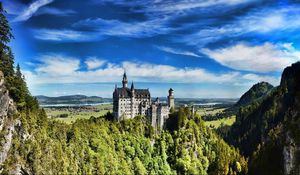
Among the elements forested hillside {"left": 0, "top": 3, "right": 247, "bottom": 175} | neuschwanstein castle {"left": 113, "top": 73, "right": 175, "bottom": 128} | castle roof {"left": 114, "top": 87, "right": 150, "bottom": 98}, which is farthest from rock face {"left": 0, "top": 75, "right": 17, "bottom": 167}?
castle roof {"left": 114, "top": 87, "right": 150, "bottom": 98}

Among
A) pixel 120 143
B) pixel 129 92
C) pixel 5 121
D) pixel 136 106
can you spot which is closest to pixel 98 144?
pixel 120 143

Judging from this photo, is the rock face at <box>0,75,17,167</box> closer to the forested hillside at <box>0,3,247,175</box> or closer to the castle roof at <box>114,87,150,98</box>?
the forested hillside at <box>0,3,247,175</box>

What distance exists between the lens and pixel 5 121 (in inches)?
2923

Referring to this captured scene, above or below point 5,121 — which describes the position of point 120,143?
below

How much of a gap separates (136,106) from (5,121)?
76.3m

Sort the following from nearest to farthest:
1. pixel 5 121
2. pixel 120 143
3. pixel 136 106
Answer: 1. pixel 5 121
2. pixel 120 143
3. pixel 136 106

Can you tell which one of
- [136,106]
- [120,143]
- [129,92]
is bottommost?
[120,143]

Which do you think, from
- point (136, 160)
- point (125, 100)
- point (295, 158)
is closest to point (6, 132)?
point (136, 160)

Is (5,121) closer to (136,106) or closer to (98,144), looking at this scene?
(98,144)

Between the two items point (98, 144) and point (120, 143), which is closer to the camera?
point (98, 144)

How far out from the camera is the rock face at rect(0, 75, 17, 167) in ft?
232

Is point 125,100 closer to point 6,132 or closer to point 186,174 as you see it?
point 186,174

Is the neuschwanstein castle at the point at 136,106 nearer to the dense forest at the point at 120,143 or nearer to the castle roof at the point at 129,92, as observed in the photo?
the castle roof at the point at 129,92

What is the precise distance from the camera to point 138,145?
134 m
